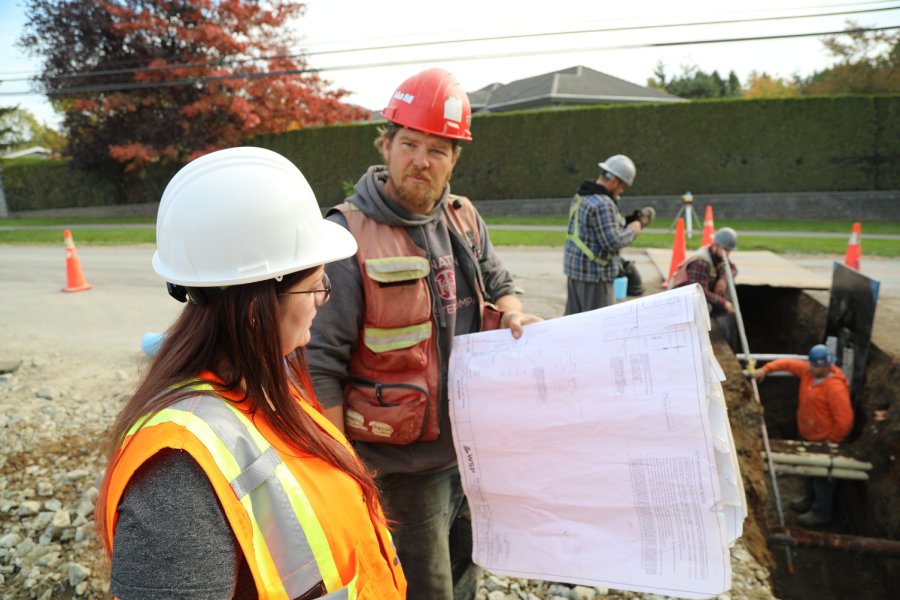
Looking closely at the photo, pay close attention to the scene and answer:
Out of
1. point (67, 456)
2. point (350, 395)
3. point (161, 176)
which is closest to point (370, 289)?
point (350, 395)

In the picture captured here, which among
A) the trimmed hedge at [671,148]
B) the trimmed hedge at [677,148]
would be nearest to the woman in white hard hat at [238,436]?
the trimmed hedge at [671,148]

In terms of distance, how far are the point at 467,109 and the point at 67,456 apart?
3680 mm

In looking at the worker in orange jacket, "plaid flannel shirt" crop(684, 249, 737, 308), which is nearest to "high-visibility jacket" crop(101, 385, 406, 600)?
the worker in orange jacket

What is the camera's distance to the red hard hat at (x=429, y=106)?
2.11m

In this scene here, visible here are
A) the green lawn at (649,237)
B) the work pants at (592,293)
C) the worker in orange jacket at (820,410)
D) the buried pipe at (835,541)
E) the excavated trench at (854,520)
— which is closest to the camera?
the buried pipe at (835,541)

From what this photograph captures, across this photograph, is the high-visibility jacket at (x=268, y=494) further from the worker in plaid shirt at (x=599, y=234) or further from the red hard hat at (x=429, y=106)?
the worker in plaid shirt at (x=599, y=234)

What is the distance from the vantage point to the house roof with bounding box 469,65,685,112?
27.9 meters

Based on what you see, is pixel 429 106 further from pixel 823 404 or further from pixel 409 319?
pixel 823 404

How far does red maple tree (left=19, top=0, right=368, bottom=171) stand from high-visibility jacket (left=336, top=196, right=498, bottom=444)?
20.9m

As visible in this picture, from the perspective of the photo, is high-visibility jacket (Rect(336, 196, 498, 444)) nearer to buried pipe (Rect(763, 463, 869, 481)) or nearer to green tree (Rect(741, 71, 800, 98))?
buried pipe (Rect(763, 463, 869, 481))

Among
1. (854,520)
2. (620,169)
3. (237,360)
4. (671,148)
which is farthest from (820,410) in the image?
(671,148)

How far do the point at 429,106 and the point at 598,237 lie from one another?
12.7ft

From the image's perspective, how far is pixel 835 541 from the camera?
194 inches

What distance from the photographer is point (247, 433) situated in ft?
3.53
